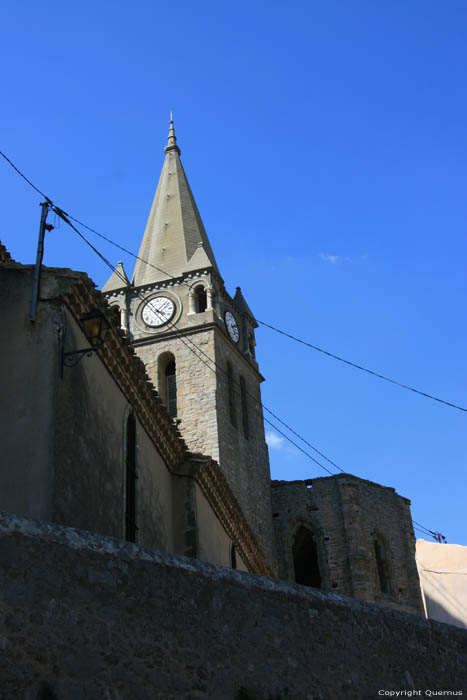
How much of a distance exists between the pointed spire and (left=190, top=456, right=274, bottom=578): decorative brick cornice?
1479 centimetres

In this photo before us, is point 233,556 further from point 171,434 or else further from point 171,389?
point 171,389

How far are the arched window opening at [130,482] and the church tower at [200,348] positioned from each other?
16.0 metres

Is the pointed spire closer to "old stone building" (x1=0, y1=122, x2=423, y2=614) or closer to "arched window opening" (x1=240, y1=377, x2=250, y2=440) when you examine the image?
"old stone building" (x1=0, y1=122, x2=423, y2=614)

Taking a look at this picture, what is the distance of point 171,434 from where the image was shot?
1355cm

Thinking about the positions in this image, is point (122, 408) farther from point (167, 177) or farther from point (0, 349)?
point (167, 177)

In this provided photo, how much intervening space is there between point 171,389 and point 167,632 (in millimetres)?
24965

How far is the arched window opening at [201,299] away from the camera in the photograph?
32250mm

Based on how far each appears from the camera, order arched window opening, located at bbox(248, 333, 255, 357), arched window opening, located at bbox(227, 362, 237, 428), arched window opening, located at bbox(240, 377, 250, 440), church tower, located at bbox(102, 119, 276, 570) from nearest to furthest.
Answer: church tower, located at bbox(102, 119, 276, 570) < arched window opening, located at bbox(227, 362, 237, 428) < arched window opening, located at bbox(240, 377, 250, 440) < arched window opening, located at bbox(248, 333, 255, 357)

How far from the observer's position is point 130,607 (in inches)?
225

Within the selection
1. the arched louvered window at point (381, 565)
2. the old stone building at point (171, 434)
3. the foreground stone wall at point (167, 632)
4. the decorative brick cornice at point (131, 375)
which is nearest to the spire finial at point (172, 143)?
the old stone building at point (171, 434)

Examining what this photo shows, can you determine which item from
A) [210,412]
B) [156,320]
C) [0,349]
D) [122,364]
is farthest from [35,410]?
[156,320]

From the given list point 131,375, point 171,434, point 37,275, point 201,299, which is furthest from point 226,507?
point 201,299

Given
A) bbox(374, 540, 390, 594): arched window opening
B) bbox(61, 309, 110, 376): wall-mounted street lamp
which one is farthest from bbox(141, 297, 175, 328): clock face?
bbox(61, 309, 110, 376): wall-mounted street lamp

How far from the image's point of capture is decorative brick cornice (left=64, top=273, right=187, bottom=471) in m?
Result: 9.92
